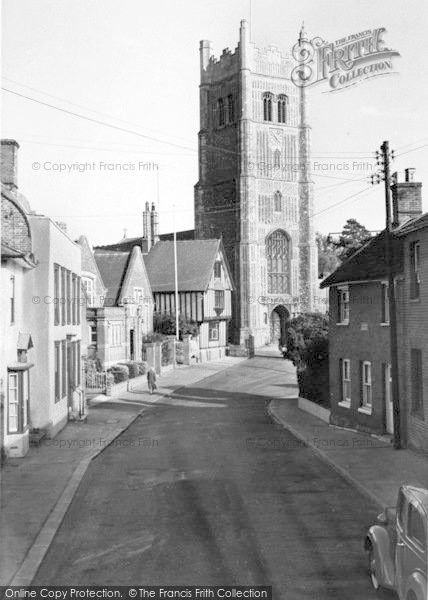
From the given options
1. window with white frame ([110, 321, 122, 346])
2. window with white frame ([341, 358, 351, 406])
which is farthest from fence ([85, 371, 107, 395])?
window with white frame ([341, 358, 351, 406])

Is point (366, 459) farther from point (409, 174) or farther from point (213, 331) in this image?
point (213, 331)

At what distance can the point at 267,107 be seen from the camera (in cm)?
7394

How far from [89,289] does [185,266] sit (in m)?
17.8

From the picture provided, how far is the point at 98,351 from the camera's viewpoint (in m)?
43.3

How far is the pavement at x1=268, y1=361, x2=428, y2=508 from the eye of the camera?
→ 16406 mm

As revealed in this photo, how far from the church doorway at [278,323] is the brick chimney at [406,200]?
47.8 meters

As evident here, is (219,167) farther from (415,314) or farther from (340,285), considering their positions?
(415,314)

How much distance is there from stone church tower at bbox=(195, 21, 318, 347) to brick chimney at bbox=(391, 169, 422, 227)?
46.4 m

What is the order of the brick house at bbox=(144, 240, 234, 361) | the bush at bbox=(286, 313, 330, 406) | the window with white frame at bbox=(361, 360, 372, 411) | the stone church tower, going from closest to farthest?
the window with white frame at bbox=(361, 360, 372, 411) → the bush at bbox=(286, 313, 330, 406) → the brick house at bbox=(144, 240, 234, 361) → the stone church tower

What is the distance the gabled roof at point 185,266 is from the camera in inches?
2427

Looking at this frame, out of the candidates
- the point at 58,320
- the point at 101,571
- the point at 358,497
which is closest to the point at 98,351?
the point at 58,320

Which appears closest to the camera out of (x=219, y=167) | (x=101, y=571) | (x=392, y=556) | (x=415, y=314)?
(x=392, y=556)

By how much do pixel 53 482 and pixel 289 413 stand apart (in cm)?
1529

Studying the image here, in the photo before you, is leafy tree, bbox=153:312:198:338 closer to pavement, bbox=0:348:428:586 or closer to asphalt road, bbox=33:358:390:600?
pavement, bbox=0:348:428:586
